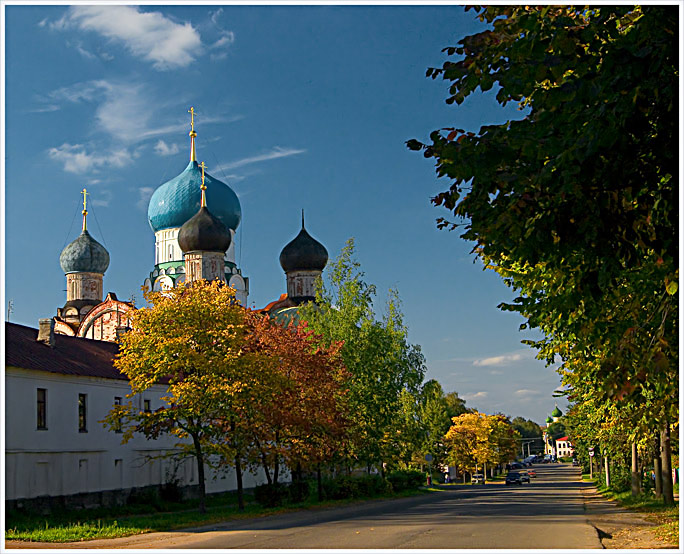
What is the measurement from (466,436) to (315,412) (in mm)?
51191

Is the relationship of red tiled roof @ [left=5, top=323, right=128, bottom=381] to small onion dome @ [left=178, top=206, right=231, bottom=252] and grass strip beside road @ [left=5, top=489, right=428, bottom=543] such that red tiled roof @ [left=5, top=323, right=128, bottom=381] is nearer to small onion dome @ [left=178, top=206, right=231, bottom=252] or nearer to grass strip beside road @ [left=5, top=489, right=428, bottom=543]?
grass strip beside road @ [left=5, top=489, right=428, bottom=543]

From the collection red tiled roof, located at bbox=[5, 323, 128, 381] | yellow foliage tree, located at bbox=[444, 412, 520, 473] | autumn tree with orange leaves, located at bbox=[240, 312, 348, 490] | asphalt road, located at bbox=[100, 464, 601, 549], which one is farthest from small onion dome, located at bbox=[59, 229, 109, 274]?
asphalt road, located at bbox=[100, 464, 601, 549]

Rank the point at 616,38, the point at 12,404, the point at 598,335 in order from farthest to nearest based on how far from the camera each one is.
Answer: the point at 12,404, the point at 598,335, the point at 616,38

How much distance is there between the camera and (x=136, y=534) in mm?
21859

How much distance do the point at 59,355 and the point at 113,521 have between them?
8765mm

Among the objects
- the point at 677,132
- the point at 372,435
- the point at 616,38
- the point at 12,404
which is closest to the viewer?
the point at 677,132

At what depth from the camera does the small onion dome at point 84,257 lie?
7312cm

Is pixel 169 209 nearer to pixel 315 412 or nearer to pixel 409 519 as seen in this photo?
pixel 315 412

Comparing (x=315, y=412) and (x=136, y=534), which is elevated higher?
(x=315, y=412)

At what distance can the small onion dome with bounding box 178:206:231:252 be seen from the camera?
2451 inches

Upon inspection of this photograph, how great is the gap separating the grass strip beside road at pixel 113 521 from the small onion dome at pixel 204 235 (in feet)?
93.7

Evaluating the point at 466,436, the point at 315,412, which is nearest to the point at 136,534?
the point at 315,412

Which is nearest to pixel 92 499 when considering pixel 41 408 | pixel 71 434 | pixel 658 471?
pixel 71 434

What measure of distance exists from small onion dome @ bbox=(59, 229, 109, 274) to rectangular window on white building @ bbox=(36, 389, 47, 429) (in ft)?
147
